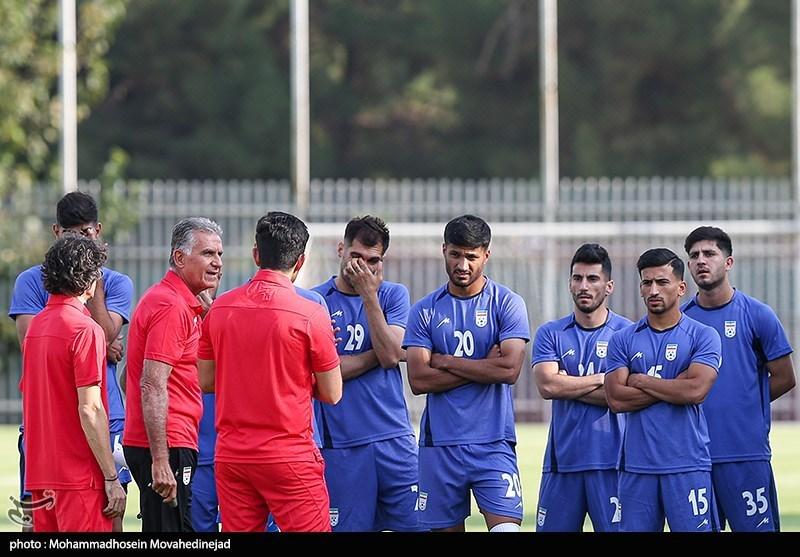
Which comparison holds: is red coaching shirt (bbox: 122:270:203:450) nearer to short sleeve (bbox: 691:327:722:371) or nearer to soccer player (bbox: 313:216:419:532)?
soccer player (bbox: 313:216:419:532)

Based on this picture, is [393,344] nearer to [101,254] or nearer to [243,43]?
[101,254]

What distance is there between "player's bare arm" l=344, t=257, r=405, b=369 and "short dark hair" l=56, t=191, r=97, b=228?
148 cm

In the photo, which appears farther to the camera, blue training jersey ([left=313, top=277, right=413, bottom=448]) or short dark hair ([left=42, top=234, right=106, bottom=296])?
blue training jersey ([left=313, top=277, right=413, bottom=448])

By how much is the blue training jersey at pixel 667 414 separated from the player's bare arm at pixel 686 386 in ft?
0.18

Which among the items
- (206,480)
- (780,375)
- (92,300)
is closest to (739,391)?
(780,375)

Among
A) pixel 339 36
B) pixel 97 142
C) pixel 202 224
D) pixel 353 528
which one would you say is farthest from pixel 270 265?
pixel 339 36

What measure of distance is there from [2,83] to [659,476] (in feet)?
55.4

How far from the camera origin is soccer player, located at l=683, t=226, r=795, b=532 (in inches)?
338

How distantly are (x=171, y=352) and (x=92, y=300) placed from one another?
126 cm

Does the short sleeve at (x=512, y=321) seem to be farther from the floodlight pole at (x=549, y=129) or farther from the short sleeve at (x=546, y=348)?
the floodlight pole at (x=549, y=129)

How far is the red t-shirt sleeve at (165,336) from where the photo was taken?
719 centimetres

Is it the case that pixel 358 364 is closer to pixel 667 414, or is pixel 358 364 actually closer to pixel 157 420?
pixel 157 420

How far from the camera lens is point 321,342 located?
695 cm

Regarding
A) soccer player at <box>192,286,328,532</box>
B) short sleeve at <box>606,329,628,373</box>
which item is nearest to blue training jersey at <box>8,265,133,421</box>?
soccer player at <box>192,286,328,532</box>
